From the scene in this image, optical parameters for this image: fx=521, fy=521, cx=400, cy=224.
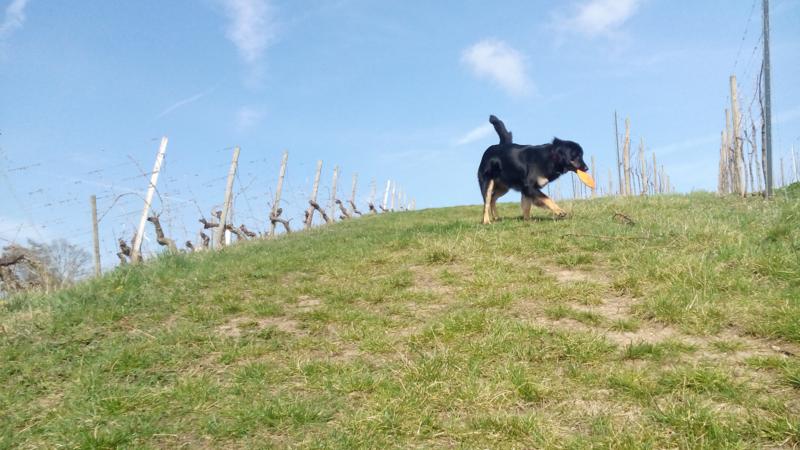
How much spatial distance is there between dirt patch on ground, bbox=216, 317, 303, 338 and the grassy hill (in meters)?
0.03

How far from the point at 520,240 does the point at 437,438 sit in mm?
4204

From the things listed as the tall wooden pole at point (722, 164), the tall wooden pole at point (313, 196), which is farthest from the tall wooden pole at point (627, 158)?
the tall wooden pole at point (313, 196)

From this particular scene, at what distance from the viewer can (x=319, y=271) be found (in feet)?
20.7

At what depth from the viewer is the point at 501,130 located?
9.48 meters

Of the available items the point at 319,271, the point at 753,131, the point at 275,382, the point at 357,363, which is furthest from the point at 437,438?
the point at 753,131

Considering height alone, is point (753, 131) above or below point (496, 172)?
above

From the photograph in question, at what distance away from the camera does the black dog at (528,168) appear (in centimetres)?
803

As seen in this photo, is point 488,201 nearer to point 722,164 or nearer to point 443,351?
point 443,351

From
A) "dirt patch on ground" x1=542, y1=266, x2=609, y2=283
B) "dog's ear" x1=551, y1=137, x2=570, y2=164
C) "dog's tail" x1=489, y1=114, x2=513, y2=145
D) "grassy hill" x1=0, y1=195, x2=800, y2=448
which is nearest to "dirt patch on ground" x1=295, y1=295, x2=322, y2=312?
"grassy hill" x1=0, y1=195, x2=800, y2=448

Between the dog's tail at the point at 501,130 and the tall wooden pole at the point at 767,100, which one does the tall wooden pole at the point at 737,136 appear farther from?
the dog's tail at the point at 501,130

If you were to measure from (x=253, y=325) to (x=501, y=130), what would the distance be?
6.42 meters

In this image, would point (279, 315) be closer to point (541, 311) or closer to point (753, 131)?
point (541, 311)

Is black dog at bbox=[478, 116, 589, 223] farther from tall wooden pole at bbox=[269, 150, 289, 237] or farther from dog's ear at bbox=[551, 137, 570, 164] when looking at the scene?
tall wooden pole at bbox=[269, 150, 289, 237]

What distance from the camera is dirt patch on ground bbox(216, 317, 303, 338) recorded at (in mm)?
4309
